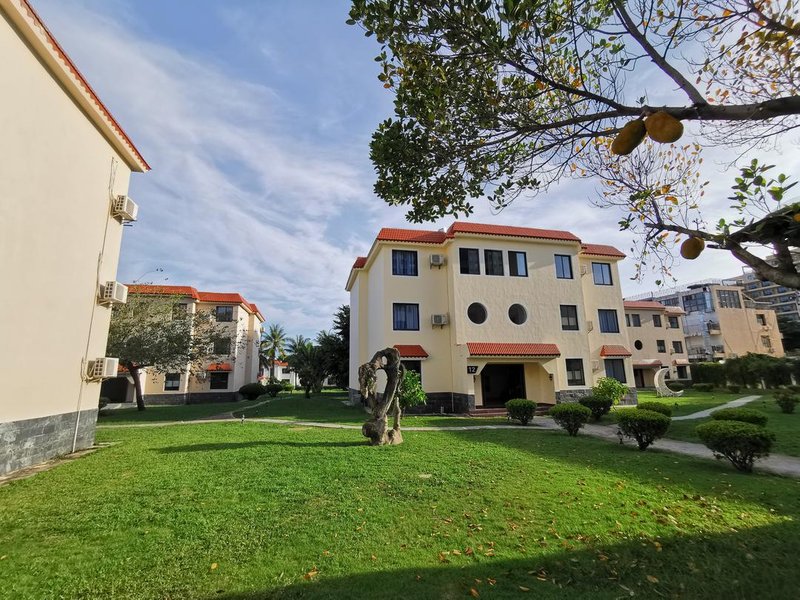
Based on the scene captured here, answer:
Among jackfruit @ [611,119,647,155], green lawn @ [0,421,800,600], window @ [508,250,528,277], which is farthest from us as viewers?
window @ [508,250,528,277]

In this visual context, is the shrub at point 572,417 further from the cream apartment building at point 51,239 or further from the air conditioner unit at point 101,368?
the cream apartment building at point 51,239

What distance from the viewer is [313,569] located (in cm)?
401

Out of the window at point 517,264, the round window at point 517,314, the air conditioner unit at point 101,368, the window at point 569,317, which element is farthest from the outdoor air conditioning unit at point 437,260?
the air conditioner unit at point 101,368

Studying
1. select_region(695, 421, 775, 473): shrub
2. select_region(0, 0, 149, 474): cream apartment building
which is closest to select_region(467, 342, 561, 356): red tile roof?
select_region(695, 421, 775, 473): shrub

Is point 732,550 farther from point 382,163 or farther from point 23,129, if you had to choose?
point 23,129

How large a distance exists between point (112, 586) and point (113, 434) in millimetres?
12365

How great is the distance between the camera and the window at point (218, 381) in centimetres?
3450

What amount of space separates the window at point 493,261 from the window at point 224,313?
26009mm

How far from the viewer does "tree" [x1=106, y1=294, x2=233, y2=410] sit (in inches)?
806

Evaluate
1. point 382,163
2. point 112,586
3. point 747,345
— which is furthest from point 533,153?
point 747,345

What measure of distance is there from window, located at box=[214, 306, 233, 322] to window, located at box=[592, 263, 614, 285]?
101ft

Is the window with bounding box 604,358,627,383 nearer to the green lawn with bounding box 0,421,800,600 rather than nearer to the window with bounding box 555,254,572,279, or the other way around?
the window with bounding box 555,254,572,279

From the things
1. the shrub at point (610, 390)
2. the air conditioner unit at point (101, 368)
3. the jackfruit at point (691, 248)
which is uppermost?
the jackfruit at point (691, 248)

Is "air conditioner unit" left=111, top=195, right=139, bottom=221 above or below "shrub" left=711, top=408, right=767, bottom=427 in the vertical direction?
above
